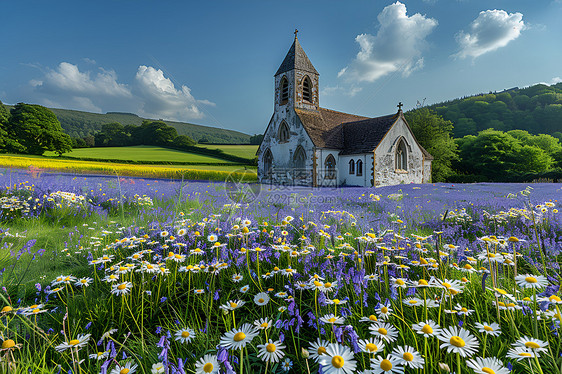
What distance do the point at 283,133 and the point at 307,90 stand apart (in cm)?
649

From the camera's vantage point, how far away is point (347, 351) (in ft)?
3.64

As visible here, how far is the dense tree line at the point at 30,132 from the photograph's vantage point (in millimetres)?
33759

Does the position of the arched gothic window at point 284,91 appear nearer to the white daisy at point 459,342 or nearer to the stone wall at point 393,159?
the stone wall at point 393,159

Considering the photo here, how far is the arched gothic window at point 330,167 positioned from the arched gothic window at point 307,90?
28.4 feet

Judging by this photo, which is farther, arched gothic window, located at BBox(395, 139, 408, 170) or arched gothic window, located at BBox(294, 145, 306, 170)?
arched gothic window, located at BBox(395, 139, 408, 170)

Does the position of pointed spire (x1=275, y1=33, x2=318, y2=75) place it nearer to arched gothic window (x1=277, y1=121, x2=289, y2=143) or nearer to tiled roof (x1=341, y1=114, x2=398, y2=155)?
arched gothic window (x1=277, y1=121, x2=289, y2=143)

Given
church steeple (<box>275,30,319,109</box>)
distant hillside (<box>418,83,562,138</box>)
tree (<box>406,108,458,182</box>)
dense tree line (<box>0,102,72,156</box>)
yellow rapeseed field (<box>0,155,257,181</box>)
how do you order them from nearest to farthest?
yellow rapeseed field (<box>0,155,257,181</box>) < church steeple (<box>275,30,319,109</box>) < dense tree line (<box>0,102,72,156</box>) < tree (<box>406,108,458,182</box>) < distant hillside (<box>418,83,562,138</box>)

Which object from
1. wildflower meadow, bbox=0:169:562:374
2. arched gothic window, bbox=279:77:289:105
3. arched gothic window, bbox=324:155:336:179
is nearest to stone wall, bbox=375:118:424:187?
arched gothic window, bbox=324:155:336:179

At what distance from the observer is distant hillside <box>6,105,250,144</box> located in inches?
2807

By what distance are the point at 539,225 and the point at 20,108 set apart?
57.9 meters

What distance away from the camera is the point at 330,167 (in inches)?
1093

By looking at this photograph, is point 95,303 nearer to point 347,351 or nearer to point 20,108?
point 347,351

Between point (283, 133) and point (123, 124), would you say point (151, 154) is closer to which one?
point (283, 133)

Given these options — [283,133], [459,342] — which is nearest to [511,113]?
[283,133]
